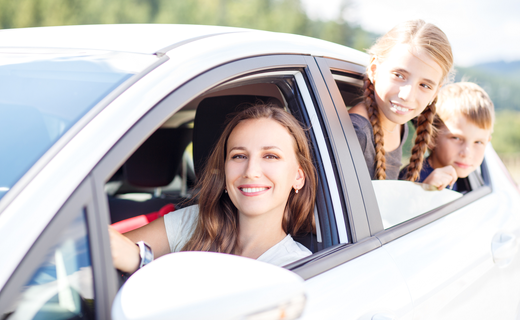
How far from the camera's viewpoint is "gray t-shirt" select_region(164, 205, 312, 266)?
4.83 feet

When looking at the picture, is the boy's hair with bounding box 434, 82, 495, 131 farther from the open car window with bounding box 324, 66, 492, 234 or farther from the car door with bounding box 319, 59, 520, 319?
the car door with bounding box 319, 59, 520, 319

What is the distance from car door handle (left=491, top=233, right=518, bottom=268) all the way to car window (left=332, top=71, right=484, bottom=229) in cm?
25

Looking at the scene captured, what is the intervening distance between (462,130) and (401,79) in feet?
2.19

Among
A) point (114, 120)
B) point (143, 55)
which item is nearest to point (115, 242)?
point (114, 120)

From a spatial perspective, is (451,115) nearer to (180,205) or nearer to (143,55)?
(180,205)

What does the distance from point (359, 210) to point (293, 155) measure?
33 cm

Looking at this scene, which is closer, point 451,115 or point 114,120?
point 114,120

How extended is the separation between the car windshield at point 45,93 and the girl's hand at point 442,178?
149 centimetres

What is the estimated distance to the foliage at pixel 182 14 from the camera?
24.6 m

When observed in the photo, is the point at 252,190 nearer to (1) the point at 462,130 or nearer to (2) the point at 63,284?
(2) the point at 63,284

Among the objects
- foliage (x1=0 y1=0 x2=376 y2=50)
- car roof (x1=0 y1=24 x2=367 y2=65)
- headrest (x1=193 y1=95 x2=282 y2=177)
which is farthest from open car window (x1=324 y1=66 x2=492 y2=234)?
foliage (x1=0 y1=0 x2=376 y2=50)

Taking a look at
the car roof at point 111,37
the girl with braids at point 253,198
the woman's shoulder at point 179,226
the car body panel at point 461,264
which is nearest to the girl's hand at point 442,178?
the car body panel at point 461,264

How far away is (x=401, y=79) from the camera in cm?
188

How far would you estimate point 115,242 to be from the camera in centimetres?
104
